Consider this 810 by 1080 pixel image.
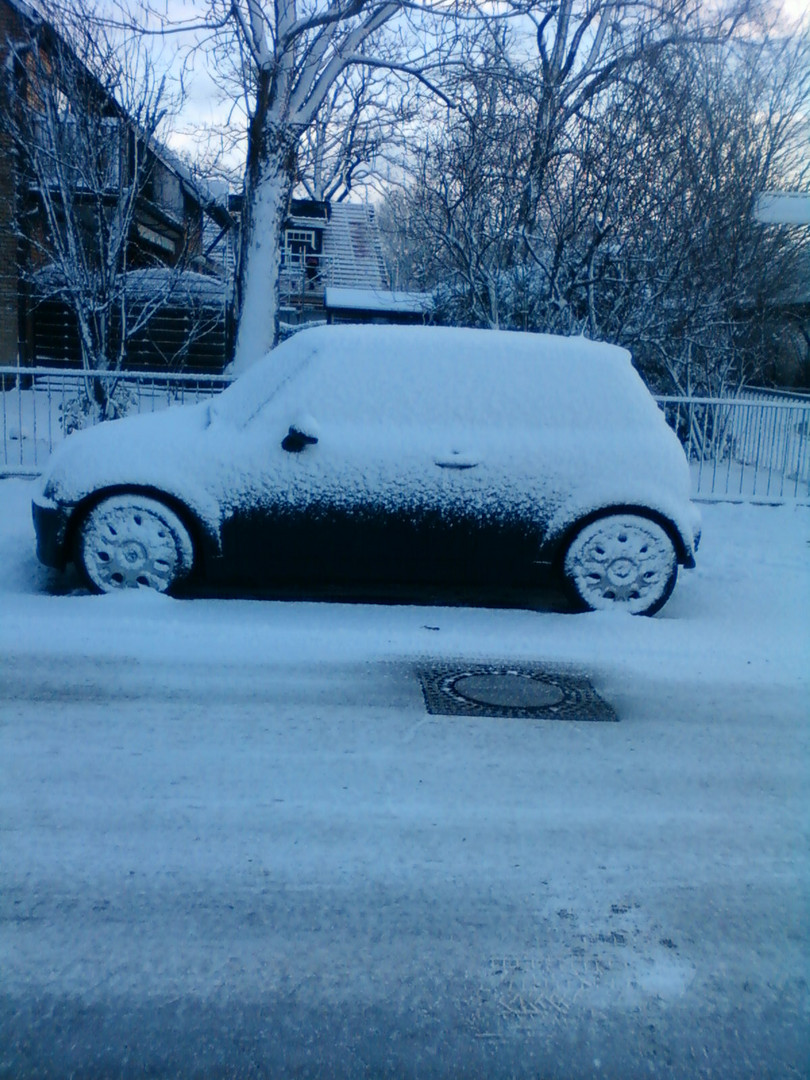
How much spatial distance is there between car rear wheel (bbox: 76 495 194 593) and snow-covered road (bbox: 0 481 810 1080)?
0.55m

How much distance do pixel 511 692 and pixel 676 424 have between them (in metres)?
8.08

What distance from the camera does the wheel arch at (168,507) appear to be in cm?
675

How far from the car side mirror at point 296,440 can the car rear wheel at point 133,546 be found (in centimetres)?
84

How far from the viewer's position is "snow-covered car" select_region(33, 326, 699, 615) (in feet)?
22.2

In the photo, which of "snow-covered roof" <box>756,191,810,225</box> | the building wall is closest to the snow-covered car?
"snow-covered roof" <box>756,191,810,225</box>

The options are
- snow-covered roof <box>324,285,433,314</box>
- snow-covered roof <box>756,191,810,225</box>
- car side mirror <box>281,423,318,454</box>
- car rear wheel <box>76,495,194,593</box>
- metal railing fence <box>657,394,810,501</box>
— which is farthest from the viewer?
snow-covered roof <box>324,285,433,314</box>

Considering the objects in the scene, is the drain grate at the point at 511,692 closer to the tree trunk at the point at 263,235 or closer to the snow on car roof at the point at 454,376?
the snow on car roof at the point at 454,376

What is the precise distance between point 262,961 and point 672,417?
11.3m

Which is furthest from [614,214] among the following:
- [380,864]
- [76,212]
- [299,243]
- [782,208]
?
[299,243]

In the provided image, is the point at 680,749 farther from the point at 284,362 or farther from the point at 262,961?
the point at 284,362

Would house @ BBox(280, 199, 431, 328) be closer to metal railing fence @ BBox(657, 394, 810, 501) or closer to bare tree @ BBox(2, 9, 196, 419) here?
bare tree @ BBox(2, 9, 196, 419)

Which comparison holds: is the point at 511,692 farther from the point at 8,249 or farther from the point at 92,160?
the point at 8,249

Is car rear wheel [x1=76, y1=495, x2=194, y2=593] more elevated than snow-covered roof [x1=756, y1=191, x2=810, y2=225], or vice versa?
snow-covered roof [x1=756, y1=191, x2=810, y2=225]

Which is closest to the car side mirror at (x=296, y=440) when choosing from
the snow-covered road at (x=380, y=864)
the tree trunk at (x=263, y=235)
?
the snow-covered road at (x=380, y=864)
